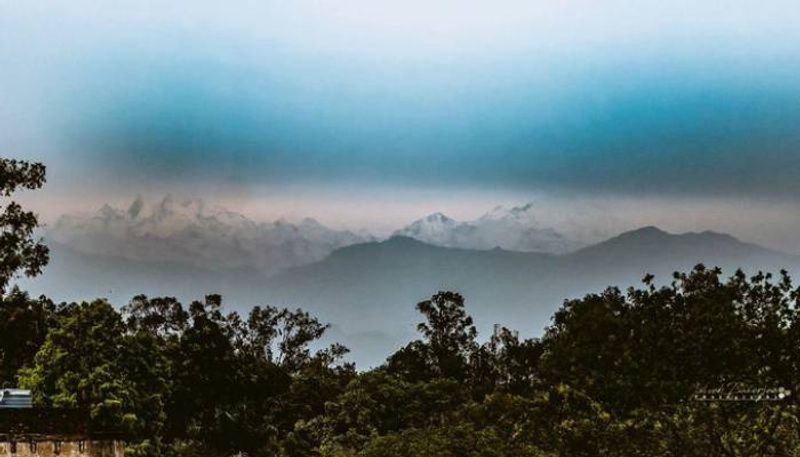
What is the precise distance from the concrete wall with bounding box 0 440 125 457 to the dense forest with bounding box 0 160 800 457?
120 centimetres

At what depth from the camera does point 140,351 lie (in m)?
36.5

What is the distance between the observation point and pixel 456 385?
51.7 meters

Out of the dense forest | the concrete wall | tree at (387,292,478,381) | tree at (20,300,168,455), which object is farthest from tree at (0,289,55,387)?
tree at (387,292,478,381)

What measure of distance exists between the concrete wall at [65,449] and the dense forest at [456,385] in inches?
47.2

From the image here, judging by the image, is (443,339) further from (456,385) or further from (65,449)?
(65,449)

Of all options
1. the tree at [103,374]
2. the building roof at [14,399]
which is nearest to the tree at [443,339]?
the tree at [103,374]

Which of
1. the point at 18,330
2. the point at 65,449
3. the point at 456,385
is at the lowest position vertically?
the point at 65,449

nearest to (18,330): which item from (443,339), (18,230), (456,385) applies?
(18,230)

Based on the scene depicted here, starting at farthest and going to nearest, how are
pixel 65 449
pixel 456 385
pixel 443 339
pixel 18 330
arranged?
pixel 443 339 → pixel 456 385 → pixel 18 330 → pixel 65 449

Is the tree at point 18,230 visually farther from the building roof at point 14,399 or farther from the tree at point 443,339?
the tree at point 443,339

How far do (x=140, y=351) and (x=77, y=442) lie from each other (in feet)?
30.7

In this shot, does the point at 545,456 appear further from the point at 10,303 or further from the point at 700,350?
the point at 10,303

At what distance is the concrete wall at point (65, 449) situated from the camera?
26.1m

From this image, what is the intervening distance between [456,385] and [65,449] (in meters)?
27.1
